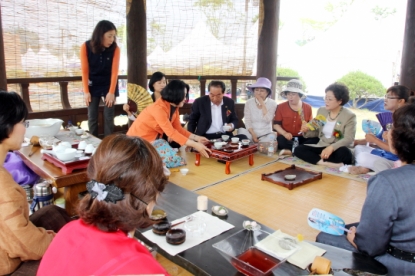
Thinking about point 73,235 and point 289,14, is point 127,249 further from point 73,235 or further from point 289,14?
point 289,14

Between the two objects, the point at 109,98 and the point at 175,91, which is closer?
the point at 175,91

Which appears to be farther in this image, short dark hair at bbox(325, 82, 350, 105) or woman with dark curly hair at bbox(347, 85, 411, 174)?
short dark hair at bbox(325, 82, 350, 105)

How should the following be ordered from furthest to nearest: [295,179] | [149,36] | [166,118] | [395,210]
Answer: [149,36], [166,118], [295,179], [395,210]

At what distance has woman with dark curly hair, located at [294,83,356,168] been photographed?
4.02 metres

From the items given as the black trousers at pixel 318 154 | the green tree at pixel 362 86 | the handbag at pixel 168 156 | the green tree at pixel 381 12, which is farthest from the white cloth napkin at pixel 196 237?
the green tree at pixel 381 12

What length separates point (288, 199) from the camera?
3043 mm

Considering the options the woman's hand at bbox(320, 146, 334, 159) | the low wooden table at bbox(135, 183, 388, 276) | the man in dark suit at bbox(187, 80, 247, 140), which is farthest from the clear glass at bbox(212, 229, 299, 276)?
the man in dark suit at bbox(187, 80, 247, 140)

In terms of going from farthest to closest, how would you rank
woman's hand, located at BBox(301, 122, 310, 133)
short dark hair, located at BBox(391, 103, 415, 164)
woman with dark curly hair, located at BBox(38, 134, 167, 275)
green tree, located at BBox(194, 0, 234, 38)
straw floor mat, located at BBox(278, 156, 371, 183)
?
1. green tree, located at BBox(194, 0, 234, 38)
2. woman's hand, located at BBox(301, 122, 310, 133)
3. straw floor mat, located at BBox(278, 156, 371, 183)
4. short dark hair, located at BBox(391, 103, 415, 164)
5. woman with dark curly hair, located at BBox(38, 134, 167, 275)

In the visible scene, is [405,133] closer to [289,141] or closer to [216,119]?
[289,141]

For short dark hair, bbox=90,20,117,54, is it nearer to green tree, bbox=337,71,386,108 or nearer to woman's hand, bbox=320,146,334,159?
woman's hand, bbox=320,146,334,159

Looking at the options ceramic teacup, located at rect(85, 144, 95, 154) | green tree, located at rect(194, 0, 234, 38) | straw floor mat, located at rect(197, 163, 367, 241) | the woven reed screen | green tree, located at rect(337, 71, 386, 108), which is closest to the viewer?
straw floor mat, located at rect(197, 163, 367, 241)

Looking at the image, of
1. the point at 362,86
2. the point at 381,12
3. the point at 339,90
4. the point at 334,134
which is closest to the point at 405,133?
the point at 339,90

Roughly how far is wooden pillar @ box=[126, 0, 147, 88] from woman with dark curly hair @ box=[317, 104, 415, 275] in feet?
14.0

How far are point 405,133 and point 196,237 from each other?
1.08m
